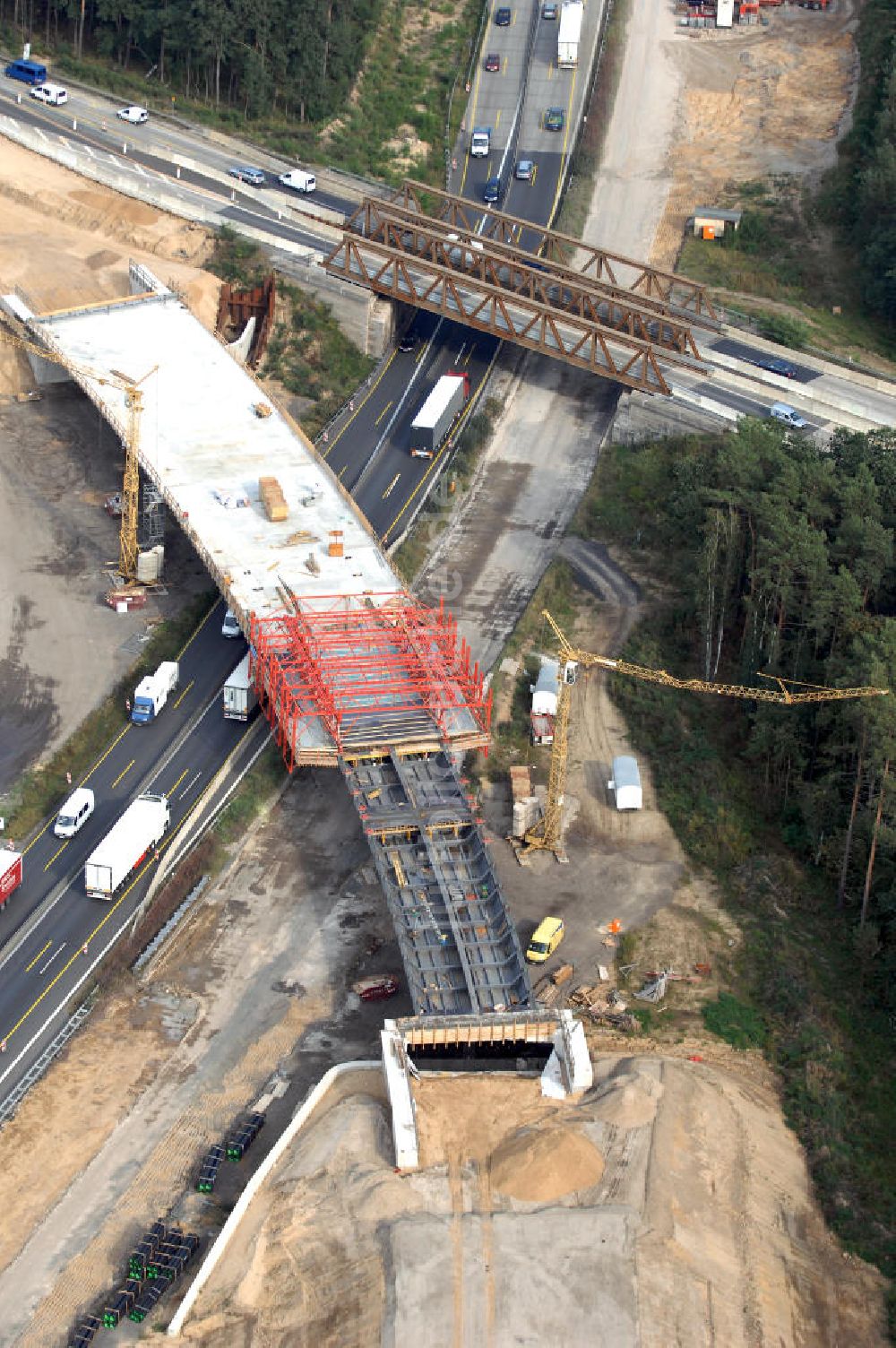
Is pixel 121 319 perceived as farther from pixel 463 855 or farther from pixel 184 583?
pixel 463 855

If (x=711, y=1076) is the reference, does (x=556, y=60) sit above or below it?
above

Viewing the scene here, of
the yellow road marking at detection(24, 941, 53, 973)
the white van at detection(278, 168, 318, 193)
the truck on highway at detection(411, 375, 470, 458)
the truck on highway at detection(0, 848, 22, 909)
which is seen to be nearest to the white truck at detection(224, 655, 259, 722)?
the truck on highway at detection(0, 848, 22, 909)

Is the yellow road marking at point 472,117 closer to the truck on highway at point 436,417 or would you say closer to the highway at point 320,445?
the highway at point 320,445

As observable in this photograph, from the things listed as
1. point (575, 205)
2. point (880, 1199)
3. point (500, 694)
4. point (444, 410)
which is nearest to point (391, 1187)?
point (880, 1199)

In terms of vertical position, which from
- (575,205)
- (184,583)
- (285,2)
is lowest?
(184,583)

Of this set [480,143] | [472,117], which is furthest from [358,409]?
[472,117]

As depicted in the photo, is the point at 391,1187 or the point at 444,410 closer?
the point at 391,1187

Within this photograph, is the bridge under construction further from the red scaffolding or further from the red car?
the red car
